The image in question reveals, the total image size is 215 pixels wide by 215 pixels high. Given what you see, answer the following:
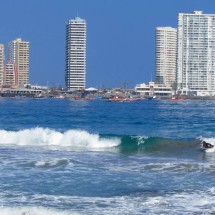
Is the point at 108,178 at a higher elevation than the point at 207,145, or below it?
below

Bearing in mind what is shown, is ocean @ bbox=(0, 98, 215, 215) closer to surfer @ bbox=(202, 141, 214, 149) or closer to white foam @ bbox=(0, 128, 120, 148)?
white foam @ bbox=(0, 128, 120, 148)

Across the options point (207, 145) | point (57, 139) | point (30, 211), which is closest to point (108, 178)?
point (30, 211)

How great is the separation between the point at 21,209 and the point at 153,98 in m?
184

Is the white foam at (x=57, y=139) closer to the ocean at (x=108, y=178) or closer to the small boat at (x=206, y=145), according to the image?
the ocean at (x=108, y=178)

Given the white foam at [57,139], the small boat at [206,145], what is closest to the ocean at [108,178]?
the white foam at [57,139]

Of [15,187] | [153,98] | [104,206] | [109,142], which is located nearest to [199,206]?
[104,206]

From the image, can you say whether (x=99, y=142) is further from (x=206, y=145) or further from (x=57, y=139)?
(x=206, y=145)

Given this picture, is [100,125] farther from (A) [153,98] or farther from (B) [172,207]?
(A) [153,98]

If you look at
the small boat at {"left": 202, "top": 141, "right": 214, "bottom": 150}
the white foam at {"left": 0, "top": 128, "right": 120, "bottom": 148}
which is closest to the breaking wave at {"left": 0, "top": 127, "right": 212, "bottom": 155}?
the white foam at {"left": 0, "top": 128, "right": 120, "bottom": 148}

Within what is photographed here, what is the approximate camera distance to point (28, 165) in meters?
24.9

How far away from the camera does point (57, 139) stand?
39531 mm

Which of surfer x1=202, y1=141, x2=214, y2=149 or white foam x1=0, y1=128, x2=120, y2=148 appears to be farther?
white foam x1=0, y1=128, x2=120, y2=148

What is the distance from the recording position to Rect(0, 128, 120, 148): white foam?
37906mm

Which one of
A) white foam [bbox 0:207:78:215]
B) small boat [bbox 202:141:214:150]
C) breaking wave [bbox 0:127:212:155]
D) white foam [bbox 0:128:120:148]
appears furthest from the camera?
white foam [bbox 0:128:120:148]
